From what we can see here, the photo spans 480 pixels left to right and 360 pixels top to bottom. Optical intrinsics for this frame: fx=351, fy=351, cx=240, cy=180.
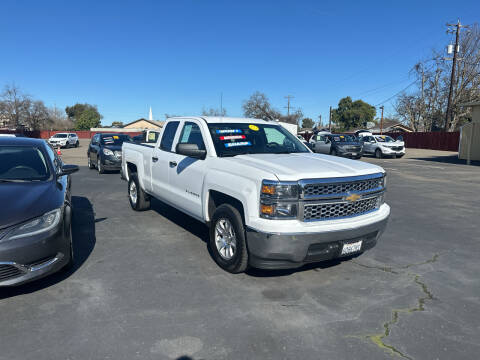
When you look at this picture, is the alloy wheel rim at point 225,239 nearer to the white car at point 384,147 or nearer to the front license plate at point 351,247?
the front license plate at point 351,247

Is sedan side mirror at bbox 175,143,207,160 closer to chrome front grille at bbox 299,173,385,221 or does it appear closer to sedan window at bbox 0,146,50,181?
chrome front grille at bbox 299,173,385,221

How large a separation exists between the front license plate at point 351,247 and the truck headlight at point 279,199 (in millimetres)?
722

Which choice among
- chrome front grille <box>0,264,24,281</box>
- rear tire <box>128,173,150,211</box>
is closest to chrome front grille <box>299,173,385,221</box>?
chrome front grille <box>0,264,24,281</box>

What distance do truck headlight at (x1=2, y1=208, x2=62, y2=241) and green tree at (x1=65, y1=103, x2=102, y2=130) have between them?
4110 inches

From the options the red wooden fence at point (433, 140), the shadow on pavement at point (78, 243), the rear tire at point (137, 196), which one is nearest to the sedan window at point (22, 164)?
the shadow on pavement at point (78, 243)

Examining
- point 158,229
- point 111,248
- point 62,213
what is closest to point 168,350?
point 62,213

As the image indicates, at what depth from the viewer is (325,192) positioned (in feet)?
11.9

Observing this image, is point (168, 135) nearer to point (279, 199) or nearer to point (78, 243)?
point (78, 243)

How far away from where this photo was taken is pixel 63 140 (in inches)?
1452

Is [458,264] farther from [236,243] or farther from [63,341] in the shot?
[63,341]

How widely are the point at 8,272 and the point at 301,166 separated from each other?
9.99 feet

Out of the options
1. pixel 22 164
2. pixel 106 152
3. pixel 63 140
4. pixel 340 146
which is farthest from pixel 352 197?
pixel 63 140

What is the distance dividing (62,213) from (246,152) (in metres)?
2.31

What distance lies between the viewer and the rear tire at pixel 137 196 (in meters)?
6.98
